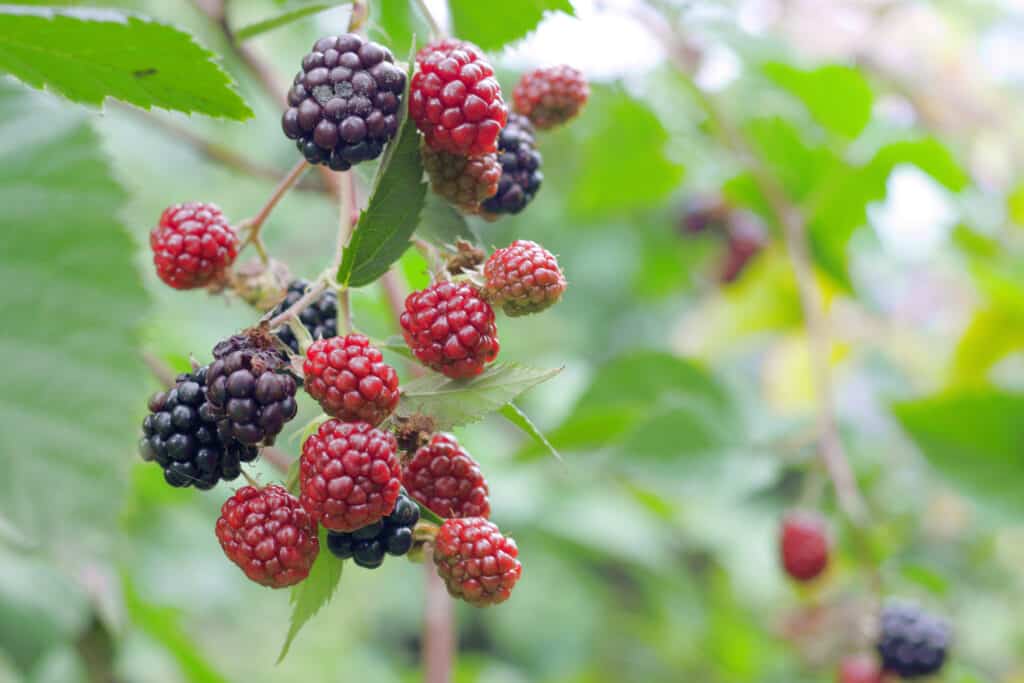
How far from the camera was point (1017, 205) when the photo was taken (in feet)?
6.46

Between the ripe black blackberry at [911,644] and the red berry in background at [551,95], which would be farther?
the ripe black blackberry at [911,644]

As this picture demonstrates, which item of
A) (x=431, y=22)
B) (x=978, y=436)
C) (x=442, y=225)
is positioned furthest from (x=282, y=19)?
(x=978, y=436)

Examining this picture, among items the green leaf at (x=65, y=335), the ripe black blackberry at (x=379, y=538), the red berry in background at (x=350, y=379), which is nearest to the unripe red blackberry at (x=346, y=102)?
the red berry in background at (x=350, y=379)

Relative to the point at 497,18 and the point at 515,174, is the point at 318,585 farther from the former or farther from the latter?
the point at 497,18

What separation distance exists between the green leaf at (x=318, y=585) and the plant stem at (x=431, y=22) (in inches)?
13.9

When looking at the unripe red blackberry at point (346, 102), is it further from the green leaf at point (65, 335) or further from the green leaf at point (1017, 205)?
the green leaf at point (1017, 205)

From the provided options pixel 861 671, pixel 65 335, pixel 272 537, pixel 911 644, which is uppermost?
pixel 272 537

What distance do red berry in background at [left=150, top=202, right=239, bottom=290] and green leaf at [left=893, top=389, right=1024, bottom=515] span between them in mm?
1143

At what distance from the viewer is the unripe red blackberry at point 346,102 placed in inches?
24.9

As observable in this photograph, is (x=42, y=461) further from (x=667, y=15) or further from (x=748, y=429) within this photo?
(x=748, y=429)

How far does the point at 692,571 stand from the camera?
254 cm

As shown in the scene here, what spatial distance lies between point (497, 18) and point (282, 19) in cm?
16

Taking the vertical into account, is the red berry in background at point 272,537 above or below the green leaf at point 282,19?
below

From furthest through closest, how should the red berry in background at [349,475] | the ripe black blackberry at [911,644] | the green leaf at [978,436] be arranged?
the green leaf at [978,436] → the ripe black blackberry at [911,644] → the red berry in background at [349,475]
